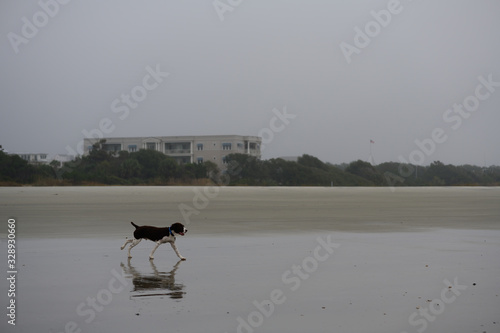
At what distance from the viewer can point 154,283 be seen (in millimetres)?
8633

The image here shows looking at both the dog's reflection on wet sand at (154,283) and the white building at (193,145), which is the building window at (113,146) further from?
the dog's reflection on wet sand at (154,283)

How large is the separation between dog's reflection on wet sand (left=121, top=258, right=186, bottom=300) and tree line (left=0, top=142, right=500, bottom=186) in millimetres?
53304

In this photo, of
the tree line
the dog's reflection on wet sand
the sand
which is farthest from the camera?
the tree line

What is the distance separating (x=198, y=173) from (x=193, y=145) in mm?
25228

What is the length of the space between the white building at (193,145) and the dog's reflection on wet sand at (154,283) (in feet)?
299

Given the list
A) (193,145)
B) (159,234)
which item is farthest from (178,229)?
(193,145)

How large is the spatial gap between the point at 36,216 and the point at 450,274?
14.7 m

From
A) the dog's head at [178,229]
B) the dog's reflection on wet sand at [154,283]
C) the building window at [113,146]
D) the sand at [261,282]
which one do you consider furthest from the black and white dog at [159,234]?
the building window at [113,146]

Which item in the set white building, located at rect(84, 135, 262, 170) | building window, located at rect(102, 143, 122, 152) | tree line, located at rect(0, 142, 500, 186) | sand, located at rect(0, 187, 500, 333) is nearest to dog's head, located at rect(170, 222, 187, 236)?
sand, located at rect(0, 187, 500, 333)

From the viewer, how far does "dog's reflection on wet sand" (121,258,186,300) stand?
312 inches

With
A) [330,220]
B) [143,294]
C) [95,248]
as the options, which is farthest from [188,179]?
[143,294]

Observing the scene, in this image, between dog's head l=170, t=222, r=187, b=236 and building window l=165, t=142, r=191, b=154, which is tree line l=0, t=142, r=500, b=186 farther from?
dog's head l=170, t=222, r=187, b=236

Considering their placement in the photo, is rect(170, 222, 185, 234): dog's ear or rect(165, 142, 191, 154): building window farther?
rect(165, 142, 191, 154): building window

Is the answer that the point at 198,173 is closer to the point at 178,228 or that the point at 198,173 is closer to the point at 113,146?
the point at 113,146
